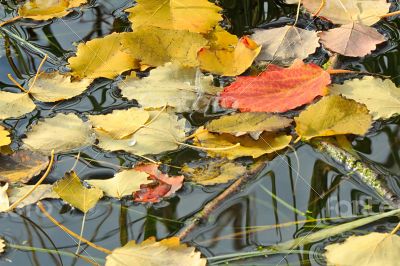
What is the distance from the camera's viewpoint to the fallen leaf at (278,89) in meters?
1.53

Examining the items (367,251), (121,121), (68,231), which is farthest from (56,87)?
A: (367,251)

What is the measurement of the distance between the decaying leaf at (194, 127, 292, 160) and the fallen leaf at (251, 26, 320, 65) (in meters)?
0.28

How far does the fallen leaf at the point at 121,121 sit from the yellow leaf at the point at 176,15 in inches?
12.1

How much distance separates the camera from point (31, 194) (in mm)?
1391

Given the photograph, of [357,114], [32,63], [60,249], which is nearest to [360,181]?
[357,114]

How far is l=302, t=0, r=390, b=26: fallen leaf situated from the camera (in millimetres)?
1773

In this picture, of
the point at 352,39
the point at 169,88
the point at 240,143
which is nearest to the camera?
the point at 240,143

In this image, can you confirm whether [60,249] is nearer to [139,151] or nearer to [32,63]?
[139,151]

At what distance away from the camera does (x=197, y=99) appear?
158cm

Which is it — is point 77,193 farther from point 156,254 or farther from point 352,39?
point 352,39

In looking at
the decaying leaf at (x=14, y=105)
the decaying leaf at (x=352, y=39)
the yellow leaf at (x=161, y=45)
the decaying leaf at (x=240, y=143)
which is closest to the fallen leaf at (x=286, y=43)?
the decaying leaf at (x=352, y=39)

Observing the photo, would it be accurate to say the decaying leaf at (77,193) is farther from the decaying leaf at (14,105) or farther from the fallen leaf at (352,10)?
the fallen leaf at (352,10)

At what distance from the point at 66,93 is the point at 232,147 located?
435 mm

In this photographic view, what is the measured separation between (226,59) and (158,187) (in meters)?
0.41
